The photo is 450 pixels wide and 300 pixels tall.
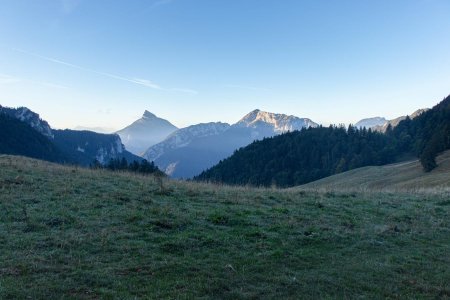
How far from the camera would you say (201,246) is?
10977 millimetres

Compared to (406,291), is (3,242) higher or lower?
higher

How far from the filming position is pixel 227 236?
12.0 metres

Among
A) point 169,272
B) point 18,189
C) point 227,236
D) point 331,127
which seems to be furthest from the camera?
point 331,127

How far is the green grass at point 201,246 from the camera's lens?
8133mm

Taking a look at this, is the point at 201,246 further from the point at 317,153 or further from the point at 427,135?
the point at 317,153

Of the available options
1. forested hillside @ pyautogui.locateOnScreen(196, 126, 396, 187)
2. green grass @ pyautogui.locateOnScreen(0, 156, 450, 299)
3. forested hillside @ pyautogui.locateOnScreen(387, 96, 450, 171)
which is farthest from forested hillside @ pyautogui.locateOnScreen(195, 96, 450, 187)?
green grass @ pyautogui.locateOnScreen(0, 156, 450, 299)

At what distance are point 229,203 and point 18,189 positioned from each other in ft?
29.6

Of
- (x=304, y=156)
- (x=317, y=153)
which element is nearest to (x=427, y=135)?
(x=317, y=153)

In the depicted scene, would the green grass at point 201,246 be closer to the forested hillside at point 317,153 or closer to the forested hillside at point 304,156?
the forested hillside at point 317,153

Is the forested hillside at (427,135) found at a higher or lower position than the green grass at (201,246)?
higher

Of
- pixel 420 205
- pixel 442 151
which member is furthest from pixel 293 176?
pixel 420 205

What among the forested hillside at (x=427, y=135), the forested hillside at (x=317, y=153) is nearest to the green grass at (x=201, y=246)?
the forested hillside at (x=427, y=135)

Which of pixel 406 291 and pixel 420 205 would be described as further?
pixel 420 205

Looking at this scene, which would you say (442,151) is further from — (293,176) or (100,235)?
(100,235)
